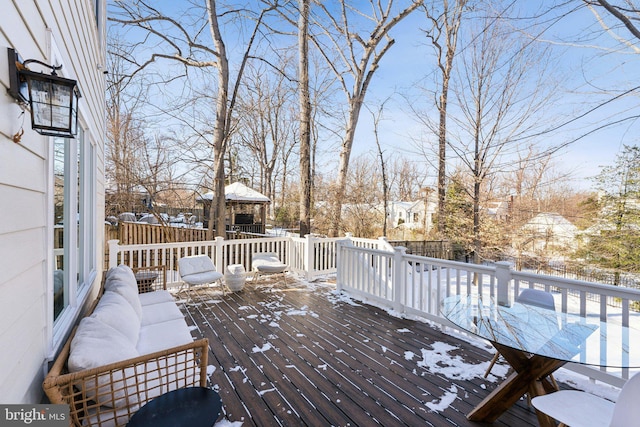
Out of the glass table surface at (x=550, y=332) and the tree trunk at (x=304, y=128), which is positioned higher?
the tree trunk at (x=304, y=128)

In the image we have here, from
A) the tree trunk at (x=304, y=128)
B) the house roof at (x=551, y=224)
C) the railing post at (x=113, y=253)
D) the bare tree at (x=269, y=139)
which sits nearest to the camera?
the railing post at (x=113, y=253)

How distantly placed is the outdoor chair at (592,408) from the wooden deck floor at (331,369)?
697 mm

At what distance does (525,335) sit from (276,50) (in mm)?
9819

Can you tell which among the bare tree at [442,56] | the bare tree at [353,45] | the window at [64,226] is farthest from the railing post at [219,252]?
the bare tree at [442,56]

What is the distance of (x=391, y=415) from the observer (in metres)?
2.27

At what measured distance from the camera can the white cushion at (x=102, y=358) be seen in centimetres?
158

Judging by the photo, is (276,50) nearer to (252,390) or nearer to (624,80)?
(624,80)

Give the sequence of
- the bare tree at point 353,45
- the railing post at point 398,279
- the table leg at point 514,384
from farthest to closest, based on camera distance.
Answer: the bare tree at point 353,45 < the railing post at point 398,279 < the table leg at point 514,384

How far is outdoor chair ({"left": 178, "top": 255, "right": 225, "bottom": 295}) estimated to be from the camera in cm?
496

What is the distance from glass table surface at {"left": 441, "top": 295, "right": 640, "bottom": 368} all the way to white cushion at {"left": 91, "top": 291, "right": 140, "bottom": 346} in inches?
98.7

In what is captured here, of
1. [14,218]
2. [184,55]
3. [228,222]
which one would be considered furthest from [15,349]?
[228,222]

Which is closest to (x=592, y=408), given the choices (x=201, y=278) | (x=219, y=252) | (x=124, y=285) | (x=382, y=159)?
(x=124, y=285)

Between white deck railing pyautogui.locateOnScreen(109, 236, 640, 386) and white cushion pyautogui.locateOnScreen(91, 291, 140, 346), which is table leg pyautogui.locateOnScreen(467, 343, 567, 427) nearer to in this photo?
white deck railing pyautogui.locateOnScreen(109, 236, 640, 386)

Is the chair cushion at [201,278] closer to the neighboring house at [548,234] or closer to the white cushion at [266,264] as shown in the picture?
the white cushion at [266,264]
